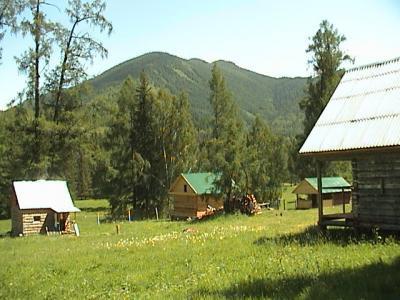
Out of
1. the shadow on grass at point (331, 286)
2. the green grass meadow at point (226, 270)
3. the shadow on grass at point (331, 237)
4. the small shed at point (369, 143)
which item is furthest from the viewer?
the small shed at point (369, 143)

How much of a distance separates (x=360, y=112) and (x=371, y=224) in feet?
14.5

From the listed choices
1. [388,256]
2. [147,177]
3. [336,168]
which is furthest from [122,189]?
[388,256]

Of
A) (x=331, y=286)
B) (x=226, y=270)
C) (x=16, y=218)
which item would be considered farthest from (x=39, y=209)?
(x=331, y=286)

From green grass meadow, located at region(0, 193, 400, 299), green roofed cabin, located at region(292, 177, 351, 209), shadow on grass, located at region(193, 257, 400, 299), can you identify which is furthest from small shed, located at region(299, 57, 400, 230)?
green roofed cabin, located at region(292, 177, 351, 209)

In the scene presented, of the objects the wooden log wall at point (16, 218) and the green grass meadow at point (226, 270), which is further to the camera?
the wooden log wall at point (16, 218)

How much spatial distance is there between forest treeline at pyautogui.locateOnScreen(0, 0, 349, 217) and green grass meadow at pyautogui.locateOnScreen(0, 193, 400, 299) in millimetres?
21521

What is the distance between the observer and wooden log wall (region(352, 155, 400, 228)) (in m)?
18.5

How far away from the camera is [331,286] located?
10.4 metres

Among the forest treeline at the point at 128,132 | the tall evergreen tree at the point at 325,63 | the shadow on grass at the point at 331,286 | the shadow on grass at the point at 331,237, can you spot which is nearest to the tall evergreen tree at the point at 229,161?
the forest treeline at the point at 128,132

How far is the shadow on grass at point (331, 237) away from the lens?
55.9 feet

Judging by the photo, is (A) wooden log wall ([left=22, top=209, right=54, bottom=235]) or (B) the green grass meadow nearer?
(B) the green grass meadow

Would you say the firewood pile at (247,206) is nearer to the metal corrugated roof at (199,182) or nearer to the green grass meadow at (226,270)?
the metal corrugated roof at (199,182)

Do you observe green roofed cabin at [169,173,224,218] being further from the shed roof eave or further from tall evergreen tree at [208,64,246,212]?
the shed roof eave

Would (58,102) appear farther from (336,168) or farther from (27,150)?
(336,168)
